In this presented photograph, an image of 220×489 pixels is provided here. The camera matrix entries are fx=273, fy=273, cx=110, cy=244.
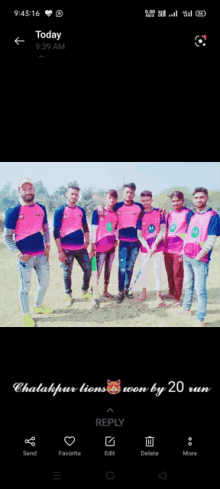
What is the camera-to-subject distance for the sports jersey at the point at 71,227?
2307mm

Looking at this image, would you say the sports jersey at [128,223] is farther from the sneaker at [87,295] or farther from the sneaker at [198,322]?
the sneaker at [198,322]

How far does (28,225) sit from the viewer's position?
212 centimetres

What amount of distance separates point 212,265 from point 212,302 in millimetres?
344

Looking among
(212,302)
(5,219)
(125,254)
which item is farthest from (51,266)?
(212,302)

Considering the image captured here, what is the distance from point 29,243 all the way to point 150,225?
105 centimetres

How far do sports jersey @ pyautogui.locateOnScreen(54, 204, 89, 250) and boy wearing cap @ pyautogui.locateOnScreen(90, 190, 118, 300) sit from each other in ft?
0.32

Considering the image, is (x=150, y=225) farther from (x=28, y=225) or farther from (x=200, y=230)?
(x=28, y=225)
